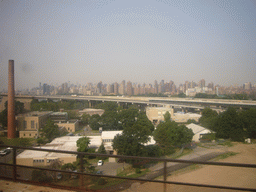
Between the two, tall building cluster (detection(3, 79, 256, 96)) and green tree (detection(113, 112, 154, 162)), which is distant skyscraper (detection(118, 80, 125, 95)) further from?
green tree (detection(113, 112, 154, 162))

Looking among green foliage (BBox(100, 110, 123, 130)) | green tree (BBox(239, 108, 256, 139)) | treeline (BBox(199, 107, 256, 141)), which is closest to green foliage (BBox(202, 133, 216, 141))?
treeline (BBox(199, 107, 256, 141))

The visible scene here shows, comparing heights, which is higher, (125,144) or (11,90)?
(11,90)

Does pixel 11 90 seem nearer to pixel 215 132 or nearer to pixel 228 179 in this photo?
pixel 215 132

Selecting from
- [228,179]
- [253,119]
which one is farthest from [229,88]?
[228,179]

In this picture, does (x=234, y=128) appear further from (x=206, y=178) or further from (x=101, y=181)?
(x=101, y=181)

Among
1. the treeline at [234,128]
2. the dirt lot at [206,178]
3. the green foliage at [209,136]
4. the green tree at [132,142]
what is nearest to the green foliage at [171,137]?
the green tree at [132,142]

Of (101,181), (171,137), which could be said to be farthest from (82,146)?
(101,181)

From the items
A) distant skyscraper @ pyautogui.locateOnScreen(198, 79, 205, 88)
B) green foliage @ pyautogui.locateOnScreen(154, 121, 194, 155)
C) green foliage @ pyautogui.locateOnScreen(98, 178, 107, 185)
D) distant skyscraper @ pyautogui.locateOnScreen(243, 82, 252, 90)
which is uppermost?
distant skyscraper @ pyautogui.locateOnScreen(198, 79, 205, 88)

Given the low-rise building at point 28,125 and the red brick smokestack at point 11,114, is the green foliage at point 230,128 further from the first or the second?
the red brick smokestack at point 11,114
